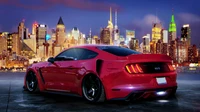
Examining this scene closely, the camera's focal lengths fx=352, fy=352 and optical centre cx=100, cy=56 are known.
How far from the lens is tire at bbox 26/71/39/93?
925cm

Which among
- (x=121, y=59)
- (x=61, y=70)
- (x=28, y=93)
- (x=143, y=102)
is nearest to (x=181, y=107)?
(x=143, y=102)

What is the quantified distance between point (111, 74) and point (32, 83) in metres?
3.24

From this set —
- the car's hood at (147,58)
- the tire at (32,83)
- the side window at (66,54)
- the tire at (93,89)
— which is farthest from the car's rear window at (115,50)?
the tire at (32,83)

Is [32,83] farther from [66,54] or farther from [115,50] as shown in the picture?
[115,50]

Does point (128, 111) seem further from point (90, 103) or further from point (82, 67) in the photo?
point (82, 67)

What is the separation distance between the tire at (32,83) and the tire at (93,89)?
2.23 metres

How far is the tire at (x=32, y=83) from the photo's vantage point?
9250mm

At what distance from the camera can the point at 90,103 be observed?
7238 mm

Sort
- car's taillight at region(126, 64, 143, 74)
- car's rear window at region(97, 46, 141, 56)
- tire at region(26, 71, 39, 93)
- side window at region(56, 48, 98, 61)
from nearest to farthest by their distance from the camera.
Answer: car's taillight at region(126, 64, 143, 74)
car's rear window at region(97, 46, 141, 56)
side window at region(56, 48, 98, 61)
tire at region(26, 71, 39, 93)

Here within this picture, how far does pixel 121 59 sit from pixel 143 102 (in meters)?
1.10

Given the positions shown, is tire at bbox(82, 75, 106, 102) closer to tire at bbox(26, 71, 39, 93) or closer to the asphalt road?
the asphalt road

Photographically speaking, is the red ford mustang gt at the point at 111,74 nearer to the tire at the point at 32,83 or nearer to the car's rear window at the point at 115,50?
the car's rear window at the point at 115,50

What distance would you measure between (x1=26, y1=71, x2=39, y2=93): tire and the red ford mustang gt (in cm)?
103

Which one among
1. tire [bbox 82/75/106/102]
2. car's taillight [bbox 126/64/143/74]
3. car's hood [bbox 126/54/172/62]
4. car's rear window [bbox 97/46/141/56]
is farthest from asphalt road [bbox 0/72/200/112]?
car's rear window [bbox 97/46/141/56]
